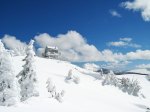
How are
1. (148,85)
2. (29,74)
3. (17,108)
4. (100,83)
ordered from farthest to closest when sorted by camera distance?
1. (148,85)
2. (100,83)
3. (29,74)
4. (17,108)

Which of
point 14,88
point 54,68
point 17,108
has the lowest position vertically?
point 17,108

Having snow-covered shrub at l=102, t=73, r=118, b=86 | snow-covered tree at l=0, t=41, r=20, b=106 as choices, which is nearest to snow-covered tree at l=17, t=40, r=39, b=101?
snow-covered tree at l=0, t=41, r=20, b=106

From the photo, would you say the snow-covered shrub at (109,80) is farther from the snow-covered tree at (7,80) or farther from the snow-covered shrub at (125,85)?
the snow-covered tree at (7,80)

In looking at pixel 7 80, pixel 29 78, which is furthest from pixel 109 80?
pixel 7 80

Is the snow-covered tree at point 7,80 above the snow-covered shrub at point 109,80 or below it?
below

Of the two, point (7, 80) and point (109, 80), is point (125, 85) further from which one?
point (7, 80)

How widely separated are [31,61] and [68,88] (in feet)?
132

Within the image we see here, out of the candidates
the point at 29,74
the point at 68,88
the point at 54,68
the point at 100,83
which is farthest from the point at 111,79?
the point at 29,74

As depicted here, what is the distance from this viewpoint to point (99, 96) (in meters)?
88.4

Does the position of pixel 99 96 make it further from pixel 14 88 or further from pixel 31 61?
pixel 14 88

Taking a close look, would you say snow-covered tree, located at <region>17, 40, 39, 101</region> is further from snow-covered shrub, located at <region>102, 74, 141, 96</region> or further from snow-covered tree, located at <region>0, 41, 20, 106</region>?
snow-covered shrub, located at <region>102, 74, 141, 96</region>

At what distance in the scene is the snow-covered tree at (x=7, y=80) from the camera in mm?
31672

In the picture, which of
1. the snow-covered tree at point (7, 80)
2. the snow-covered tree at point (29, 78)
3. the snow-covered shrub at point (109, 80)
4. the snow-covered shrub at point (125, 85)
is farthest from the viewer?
the snow-covered shrub at point (125, 85)

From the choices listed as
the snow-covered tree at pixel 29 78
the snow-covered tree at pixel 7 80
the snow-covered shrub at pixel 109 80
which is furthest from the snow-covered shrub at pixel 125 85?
the snow-covered tree at pixel 7 80
